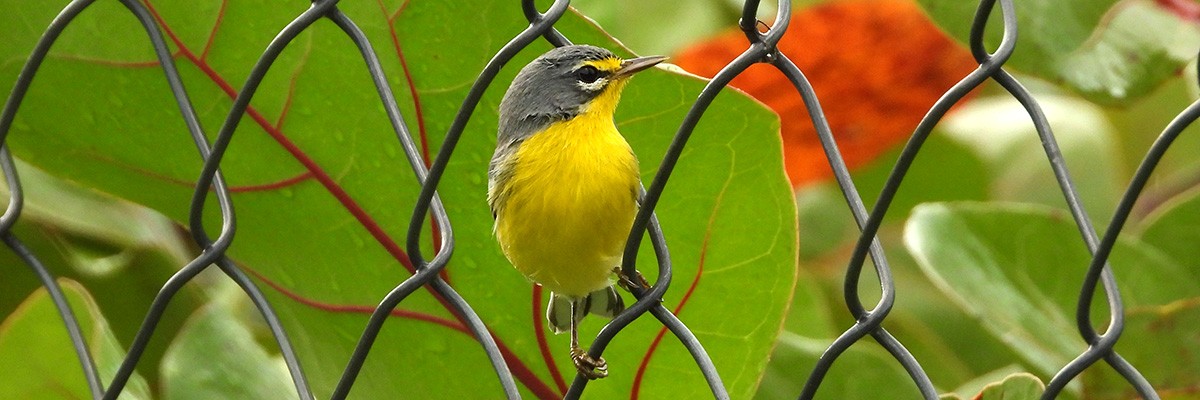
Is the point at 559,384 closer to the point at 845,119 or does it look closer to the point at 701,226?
the point at 701,226

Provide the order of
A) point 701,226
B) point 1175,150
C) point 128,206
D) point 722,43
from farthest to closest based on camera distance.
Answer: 1. point 1175,150
2. point 722,43
3. point 128,206
4. point 701,226

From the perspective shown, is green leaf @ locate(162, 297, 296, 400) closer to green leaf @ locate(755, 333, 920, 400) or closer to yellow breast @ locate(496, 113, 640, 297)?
yellow breast @ locate(496, 113, 640, 297)

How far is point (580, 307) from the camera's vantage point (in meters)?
1.42

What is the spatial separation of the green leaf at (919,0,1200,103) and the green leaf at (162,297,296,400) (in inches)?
34.1

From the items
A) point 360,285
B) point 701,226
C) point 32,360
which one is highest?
point 701,226

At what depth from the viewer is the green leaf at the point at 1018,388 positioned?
1087 mm

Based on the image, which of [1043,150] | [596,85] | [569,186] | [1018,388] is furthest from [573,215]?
[1043,150]

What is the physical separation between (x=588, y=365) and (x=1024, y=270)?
2.17 feet

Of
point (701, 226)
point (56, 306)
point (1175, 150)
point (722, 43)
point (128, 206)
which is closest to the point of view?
point (701, 226)

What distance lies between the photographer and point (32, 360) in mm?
1550

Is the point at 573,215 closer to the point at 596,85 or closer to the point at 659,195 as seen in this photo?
the point at 596,85

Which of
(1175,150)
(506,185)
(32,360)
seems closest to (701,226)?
(506,185)

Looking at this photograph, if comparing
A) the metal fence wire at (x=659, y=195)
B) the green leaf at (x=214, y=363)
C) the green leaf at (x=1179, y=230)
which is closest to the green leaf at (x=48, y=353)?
the green leaf at (x=214, y=363)

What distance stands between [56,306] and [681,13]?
121cm
